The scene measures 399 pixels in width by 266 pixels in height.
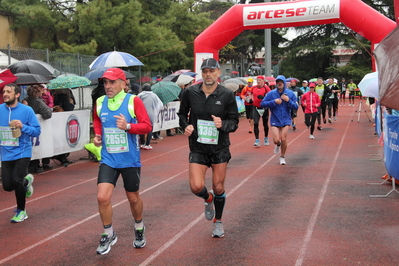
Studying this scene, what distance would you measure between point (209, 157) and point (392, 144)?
354cm

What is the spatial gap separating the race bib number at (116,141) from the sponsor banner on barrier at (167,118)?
1218 centimetres

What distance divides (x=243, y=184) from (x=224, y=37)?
12.1m

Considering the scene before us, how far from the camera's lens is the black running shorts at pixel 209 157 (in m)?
6.13

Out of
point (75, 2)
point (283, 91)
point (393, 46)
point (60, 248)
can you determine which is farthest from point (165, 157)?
point (75, 2)

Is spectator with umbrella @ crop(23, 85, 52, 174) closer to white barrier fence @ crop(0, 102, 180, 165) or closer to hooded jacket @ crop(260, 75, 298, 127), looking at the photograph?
white barrier fence @ crop(0, 102, 180, 165)

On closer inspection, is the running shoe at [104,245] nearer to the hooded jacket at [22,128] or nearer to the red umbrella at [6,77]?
the hooded jacket at [22,128]

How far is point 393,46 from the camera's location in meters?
5.20

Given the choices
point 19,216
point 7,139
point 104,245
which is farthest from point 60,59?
point 104,245

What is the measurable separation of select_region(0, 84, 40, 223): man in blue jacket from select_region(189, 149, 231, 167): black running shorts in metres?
2.52

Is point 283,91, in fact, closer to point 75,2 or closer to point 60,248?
point 60,248

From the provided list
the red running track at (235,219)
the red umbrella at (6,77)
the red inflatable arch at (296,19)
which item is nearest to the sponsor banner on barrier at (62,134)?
the red running track at (235,219)

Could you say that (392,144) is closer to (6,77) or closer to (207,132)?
(207,132)

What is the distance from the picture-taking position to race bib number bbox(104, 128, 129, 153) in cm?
562

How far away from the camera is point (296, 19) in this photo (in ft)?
64.7
